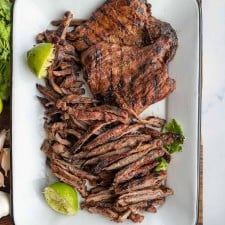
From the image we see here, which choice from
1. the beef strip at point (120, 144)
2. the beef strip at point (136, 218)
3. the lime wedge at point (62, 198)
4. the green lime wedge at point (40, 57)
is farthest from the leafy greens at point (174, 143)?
the green lime wedge at point (40, 57)

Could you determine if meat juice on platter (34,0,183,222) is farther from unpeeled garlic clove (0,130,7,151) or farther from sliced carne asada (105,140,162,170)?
unpeeled garlic clove (0,130,7,151)

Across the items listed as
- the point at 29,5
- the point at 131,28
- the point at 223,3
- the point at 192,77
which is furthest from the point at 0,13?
the point at 223,3

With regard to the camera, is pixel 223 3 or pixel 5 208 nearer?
pixel 5 208

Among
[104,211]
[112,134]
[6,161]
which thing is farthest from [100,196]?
[6,161]

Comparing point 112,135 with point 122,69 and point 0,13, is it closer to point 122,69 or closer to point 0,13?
point 122,69

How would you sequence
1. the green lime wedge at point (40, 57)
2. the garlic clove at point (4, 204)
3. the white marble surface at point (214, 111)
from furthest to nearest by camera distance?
the white marble surface at point (214, 111) < the garlic clove at point (4, 204) < the green lime wedge at point (40, 57)

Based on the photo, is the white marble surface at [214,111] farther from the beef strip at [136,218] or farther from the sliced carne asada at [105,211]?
the sliced carne asada at [105,211]
